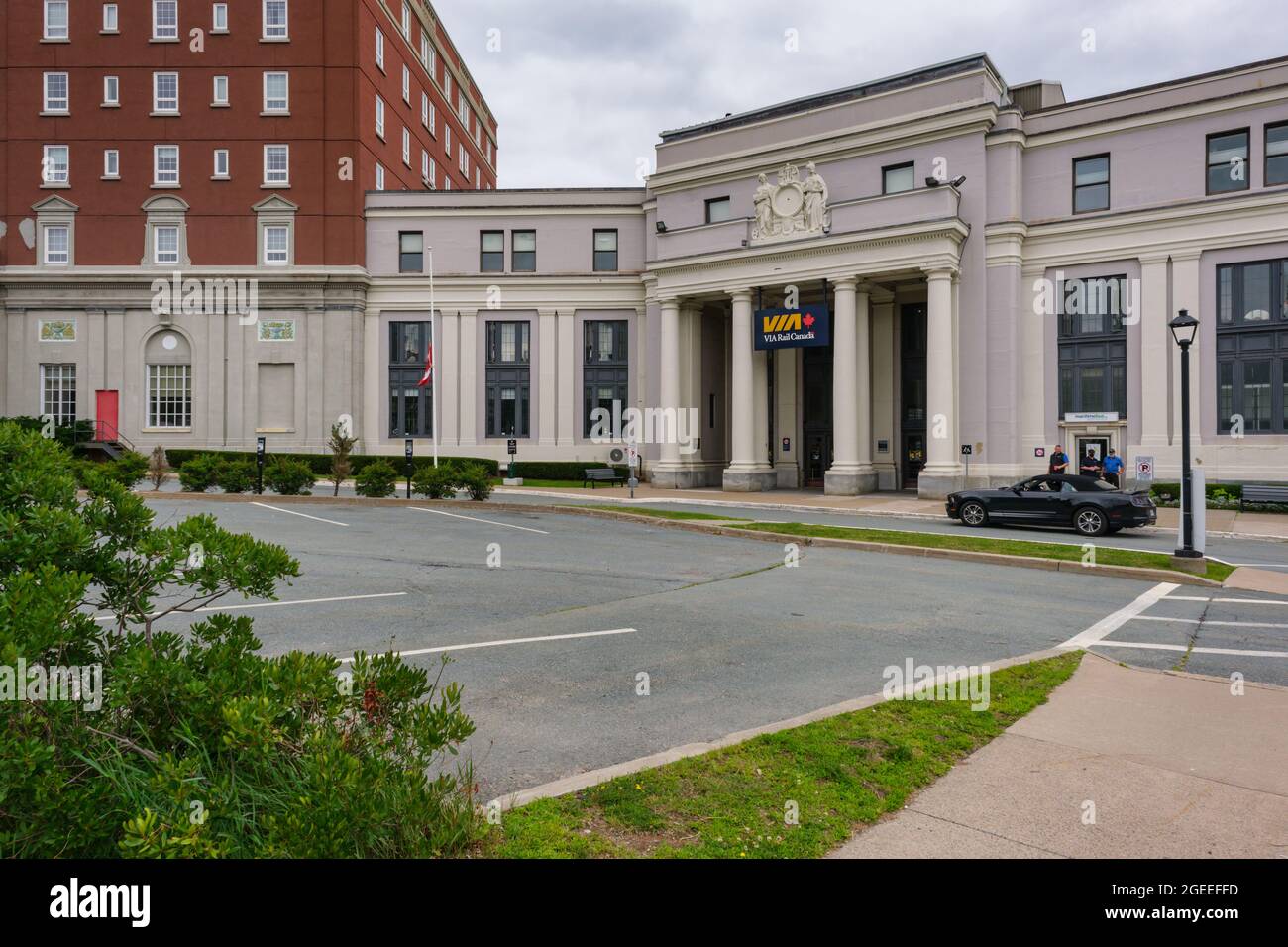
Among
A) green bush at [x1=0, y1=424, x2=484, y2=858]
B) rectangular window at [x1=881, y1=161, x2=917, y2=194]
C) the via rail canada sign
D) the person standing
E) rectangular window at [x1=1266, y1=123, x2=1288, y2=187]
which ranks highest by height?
rectangular window at [x1=881, y1=161, x2=917, y2=194]

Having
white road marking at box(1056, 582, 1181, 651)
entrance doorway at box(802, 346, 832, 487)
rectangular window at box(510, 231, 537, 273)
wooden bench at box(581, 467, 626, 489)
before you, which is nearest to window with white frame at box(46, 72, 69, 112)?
rectangular window at box(510, 231, 537, 273)

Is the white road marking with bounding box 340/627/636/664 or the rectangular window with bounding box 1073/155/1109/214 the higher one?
the rectangular window with bounding box 1073/155/1109/214

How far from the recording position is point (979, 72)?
3228 cm

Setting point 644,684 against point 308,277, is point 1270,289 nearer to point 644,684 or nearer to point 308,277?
point 644,684

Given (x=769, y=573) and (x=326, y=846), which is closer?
(x=326, y=846)

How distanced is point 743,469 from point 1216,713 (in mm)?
29446

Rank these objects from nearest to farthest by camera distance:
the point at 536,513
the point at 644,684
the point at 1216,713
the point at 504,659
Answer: the point at 1216,713 < the point at 644,684 < the point at 504,659 < the point at 536,513

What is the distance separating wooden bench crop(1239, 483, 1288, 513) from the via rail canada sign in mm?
15359

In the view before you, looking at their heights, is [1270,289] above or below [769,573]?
above

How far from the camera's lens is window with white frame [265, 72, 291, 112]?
42.0 m

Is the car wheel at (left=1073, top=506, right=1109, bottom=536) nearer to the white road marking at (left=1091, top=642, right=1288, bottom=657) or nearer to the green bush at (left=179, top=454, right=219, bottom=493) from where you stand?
the white road marking at (left=1091, top=642, right=1288, bottom=657)

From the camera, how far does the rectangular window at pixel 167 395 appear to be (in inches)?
1655

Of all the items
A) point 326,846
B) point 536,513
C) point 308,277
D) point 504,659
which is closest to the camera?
point 326,846

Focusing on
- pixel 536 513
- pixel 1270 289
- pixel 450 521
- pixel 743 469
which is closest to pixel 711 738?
pixel 450 521
